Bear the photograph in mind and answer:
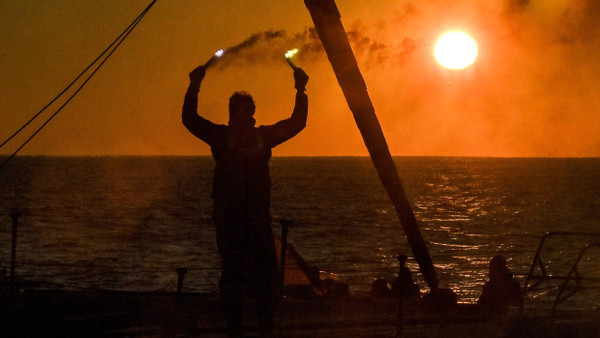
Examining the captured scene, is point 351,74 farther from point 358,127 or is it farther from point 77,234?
point 77,234

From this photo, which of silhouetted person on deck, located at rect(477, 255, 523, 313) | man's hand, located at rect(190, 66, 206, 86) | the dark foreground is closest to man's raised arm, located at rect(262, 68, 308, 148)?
man's hand, located at rect(190, 66, 206, 86)

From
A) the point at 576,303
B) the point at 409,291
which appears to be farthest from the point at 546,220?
the point at 409,291

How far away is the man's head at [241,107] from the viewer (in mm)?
7434

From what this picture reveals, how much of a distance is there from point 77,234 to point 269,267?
5783 centimetres

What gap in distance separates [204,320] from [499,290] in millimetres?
4492

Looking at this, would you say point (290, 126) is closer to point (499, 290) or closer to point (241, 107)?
point (241, 107)

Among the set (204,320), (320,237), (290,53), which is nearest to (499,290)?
(204,320)

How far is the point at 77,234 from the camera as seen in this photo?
206 ft

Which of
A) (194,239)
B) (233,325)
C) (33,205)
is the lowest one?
(233,325)

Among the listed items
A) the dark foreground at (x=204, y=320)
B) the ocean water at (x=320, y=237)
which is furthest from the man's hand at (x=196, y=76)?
the ocean water at (x=320, y=237)

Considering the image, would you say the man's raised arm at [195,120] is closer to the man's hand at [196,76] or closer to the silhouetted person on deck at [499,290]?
the man's hand at [196,76]

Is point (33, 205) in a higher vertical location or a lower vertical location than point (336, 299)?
higher

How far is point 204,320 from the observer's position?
9.30m

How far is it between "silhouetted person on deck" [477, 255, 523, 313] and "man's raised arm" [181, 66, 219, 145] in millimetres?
5369
